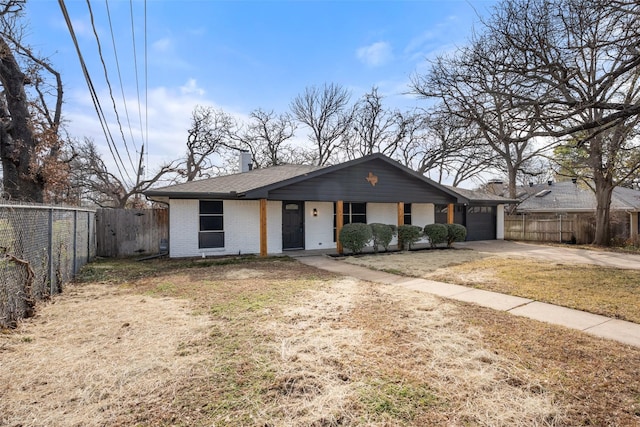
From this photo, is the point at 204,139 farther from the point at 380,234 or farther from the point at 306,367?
the point at 306,367

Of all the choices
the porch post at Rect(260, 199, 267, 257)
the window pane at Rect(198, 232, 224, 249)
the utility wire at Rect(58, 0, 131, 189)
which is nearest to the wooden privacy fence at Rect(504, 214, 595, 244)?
the porch post at Rect(260, 199, 267, 257)

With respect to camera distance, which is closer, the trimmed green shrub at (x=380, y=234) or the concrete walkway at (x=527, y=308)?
the concrete walkway at (x=527, y=308)

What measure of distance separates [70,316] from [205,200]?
7134 mm

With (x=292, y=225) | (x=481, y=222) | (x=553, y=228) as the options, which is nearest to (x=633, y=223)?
(x=553, y=228)

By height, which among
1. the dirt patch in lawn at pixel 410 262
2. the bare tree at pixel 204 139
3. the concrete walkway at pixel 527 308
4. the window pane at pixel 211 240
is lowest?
the concrete walkway at pixel 527 308

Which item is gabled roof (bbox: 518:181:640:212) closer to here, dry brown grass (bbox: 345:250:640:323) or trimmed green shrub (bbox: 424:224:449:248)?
trimmed green shrub (bbox: 424:224:449:248)

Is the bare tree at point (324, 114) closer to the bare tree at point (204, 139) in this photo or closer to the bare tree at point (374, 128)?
the bare tree at point (374, 128)

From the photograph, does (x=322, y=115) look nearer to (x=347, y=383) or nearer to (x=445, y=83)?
(x=445, y=83)

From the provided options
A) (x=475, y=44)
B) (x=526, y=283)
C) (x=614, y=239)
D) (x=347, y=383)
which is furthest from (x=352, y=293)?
(x=614, y=239)

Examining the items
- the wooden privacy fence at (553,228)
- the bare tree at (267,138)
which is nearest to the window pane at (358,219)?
the wooden privacy fence at (553,228)

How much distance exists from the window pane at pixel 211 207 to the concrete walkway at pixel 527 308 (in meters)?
5.62

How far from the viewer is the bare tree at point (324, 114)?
94.3ft

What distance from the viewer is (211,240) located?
1162 cm

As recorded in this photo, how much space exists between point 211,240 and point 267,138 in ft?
62.0
